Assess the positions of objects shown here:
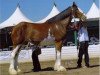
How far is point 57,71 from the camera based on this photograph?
13883mm

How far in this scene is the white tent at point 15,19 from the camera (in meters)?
37.3

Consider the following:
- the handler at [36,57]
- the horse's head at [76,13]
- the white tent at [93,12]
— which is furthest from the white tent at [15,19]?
the horse's head at [76,13]

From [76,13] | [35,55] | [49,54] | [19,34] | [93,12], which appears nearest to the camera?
[19,34]

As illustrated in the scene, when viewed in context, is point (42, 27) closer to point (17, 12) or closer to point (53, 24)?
point (53, 24)

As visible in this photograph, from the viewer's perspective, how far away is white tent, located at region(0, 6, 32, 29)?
37.3 m

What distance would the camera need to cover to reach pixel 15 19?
124 feet

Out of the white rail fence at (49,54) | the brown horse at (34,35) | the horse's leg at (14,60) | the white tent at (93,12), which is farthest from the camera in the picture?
the white tent at (93,12)

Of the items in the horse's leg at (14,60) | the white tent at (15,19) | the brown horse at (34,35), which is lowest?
the horse's leg at (14,60)

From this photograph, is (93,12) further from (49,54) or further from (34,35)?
(34,35)

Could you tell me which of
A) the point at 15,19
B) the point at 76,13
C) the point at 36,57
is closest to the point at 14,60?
the point at 36,57

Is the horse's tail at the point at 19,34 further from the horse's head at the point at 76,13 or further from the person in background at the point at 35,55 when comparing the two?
the horse's head at the point at 76,13

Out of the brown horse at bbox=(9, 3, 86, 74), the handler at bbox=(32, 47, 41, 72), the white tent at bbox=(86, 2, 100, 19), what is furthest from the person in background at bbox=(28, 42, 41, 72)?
the white tent at bbox=(86, 2, 100, 19)

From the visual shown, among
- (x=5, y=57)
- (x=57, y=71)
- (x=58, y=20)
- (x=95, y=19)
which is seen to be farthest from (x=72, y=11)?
(x=95, y=19)

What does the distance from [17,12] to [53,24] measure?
24759 millimetres
